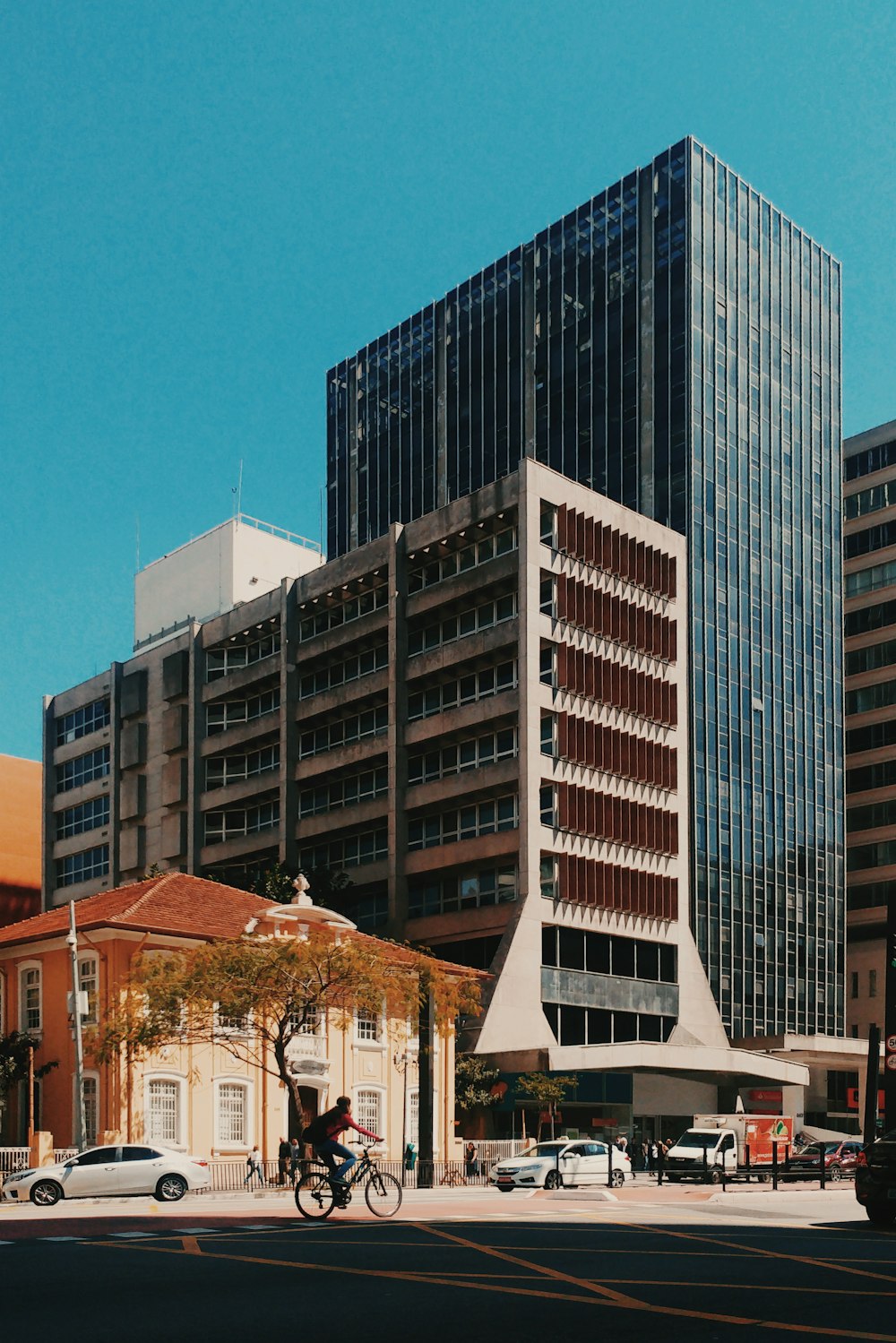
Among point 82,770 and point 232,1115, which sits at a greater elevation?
point 82,770

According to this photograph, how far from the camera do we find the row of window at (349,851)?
86.2 meters

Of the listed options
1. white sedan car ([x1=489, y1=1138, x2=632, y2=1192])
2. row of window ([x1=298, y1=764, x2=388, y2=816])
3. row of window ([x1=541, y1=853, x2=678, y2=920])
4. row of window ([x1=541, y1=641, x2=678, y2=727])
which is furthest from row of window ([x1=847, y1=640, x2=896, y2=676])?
white sedan car ([x1=489, y1=1138, x2=632, y2=1192])

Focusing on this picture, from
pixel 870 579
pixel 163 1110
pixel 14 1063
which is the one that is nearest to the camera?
pixel 163 1110

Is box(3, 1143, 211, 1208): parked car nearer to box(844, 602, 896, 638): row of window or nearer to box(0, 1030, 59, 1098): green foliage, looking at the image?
box(0, 1030, 59, 1098): green foliage

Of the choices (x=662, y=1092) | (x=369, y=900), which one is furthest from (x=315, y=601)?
(x=662, y=1092)

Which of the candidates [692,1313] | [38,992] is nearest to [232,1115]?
[38,992]

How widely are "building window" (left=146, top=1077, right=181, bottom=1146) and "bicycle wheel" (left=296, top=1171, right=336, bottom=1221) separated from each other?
24.6 m

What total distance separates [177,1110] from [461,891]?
30.9 metres

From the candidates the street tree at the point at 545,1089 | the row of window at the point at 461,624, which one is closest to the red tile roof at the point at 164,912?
the street tree at the point at 545,1089

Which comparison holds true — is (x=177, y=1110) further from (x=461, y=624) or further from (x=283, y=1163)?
(x=461, y=624)

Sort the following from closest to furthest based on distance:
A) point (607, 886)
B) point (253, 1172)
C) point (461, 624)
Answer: point (253, 1172) < point (607, 886) < point (461, 624)

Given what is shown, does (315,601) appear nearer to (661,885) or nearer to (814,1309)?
(661,885)

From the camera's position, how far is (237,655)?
9938 cm

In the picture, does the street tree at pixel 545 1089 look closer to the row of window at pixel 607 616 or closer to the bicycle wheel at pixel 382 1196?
the row of window at pixel 607 616
